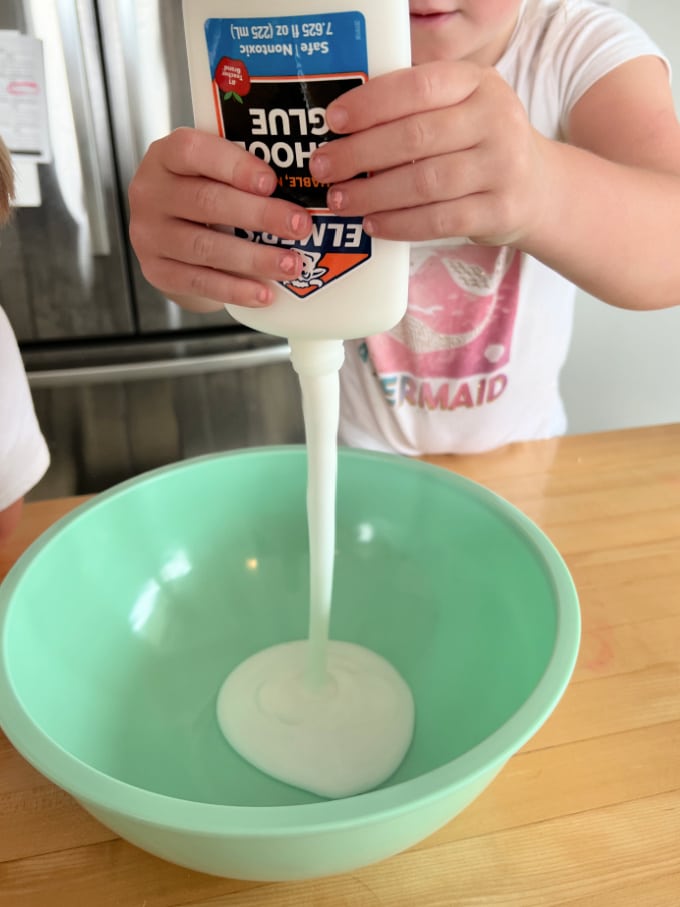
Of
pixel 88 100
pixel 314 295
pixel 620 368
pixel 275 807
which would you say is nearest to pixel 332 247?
pixel 314 295

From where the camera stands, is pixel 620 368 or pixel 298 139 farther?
pixel 620 368

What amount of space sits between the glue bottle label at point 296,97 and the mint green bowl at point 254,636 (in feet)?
0.79

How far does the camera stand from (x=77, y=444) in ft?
5.04

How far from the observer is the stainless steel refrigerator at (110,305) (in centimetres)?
124

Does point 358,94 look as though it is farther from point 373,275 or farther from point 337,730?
point 337,730

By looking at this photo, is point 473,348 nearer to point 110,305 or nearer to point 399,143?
point 399,143

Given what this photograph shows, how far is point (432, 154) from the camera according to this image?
0.41 meters

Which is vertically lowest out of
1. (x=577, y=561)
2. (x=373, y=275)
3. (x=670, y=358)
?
(x=670, y=358)

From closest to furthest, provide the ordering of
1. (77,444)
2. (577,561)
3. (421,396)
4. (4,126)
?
(577,561)
(421,396)
(4,126)
(77,444)

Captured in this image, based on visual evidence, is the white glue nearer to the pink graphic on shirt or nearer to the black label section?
the black label section

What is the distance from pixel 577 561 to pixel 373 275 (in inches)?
14.8

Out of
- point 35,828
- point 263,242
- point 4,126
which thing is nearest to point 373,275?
point 263,242

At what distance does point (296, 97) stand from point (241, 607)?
1.30ft

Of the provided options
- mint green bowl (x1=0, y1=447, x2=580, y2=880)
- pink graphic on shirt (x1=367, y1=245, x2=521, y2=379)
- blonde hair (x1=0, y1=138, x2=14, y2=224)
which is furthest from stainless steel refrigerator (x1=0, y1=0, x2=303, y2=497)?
mint green bowl (x1=0, y1=447, x2=580, y2=880)
